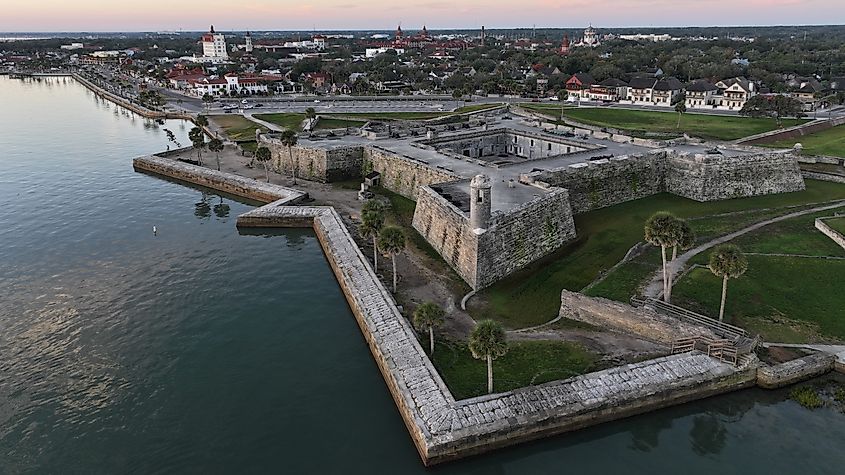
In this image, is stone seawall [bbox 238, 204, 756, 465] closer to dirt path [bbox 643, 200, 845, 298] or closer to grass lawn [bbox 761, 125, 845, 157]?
dirt path [bbox 643, 200, 845, 298]

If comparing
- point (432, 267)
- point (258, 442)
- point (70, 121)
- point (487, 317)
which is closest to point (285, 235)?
point (432, 267)

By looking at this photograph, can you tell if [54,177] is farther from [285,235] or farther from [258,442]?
[258,442]

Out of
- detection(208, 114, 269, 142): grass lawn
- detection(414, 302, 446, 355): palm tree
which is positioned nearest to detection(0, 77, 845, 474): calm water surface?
detection(414, 302, 446, 355): palm tree

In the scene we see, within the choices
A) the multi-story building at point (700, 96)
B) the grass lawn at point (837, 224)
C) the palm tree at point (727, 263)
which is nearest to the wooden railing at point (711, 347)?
the palm tree at point (727, 263)

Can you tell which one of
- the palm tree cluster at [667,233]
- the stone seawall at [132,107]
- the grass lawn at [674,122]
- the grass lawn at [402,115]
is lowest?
the palm tree cluster at [667,233]

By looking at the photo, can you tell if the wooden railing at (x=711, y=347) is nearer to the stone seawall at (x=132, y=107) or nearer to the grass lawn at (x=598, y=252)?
the grass lawn at (x=598, y=252)
